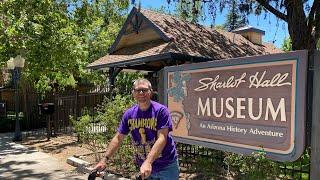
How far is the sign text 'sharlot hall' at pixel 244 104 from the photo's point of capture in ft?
18.1

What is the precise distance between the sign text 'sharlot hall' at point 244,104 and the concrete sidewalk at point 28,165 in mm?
2903

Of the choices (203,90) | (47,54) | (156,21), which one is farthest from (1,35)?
(203,90)

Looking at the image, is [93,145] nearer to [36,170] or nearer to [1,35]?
[36,170]

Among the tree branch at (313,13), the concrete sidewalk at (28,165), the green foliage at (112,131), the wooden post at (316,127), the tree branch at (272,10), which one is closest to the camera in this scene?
the wooden post at (316,127)

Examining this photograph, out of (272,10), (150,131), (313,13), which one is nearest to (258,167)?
(150,131)

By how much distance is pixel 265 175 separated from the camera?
221 inches

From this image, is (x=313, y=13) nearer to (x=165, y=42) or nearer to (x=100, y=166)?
(x=165, y=42)

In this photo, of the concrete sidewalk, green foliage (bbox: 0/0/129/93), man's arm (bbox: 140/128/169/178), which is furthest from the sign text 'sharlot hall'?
green foliage (bbox: 0/0/129/93)

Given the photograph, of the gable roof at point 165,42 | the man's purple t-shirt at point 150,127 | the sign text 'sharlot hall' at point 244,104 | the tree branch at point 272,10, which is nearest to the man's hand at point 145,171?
the man's purple t-shirt at point 150,127

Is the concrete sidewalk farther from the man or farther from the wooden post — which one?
the wooden post

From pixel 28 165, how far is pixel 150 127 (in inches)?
287

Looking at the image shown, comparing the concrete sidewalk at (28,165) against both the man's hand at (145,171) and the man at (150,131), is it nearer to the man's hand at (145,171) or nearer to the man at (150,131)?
the man at (150,131)

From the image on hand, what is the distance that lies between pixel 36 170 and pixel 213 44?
9.11 meters

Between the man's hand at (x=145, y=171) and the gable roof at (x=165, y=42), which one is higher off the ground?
the gable roof at (x=165, y=42)
